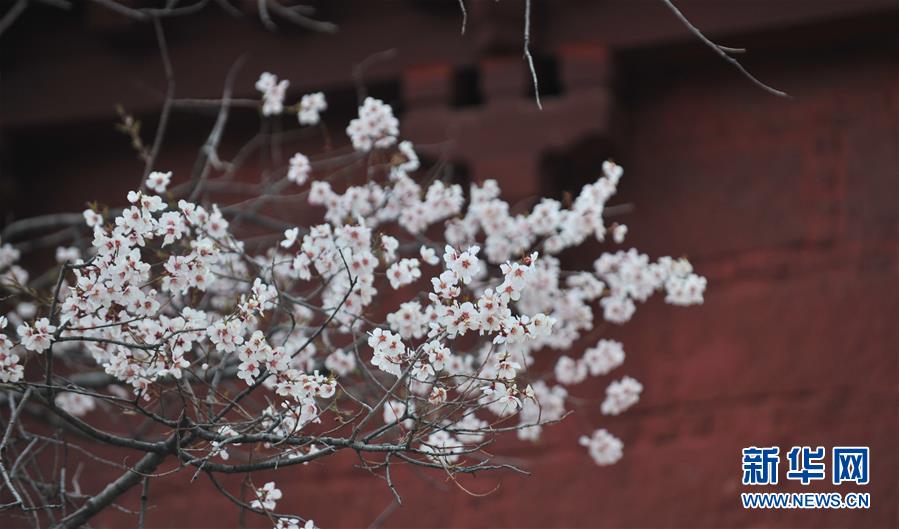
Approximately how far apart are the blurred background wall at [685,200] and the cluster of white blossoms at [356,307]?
0.24 meters

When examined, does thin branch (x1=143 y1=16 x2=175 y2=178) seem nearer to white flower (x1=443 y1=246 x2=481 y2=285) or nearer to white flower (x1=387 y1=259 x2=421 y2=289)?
white flower (x1=387 y1=259 x2=421 y2=289)

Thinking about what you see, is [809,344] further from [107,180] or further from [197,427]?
[107,180]

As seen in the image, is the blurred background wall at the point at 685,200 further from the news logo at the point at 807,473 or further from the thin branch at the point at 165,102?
the thin branch at the point at 165,102

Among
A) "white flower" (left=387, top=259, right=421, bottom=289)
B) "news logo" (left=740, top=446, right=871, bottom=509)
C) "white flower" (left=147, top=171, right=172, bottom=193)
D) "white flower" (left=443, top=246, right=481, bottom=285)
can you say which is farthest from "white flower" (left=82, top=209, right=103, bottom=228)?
"news logo" (left=740, top=446, right=871, bottom=509)

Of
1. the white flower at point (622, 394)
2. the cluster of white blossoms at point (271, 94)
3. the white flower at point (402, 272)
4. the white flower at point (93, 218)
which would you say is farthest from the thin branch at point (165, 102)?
the white flower at point (622, 394)

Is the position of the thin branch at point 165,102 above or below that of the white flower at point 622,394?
above

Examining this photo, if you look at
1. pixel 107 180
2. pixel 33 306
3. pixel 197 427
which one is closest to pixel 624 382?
pixel 197 427

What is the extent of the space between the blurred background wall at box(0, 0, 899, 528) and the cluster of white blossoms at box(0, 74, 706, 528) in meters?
0.24

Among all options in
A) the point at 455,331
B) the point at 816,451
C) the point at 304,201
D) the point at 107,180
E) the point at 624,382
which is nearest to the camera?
the point at 455,331

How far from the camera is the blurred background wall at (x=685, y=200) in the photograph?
11.6 ft

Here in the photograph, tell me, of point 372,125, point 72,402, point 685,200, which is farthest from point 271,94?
point 685,200

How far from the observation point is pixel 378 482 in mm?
3783

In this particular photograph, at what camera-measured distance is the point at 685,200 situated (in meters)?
3.82

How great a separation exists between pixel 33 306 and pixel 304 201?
92 cm
